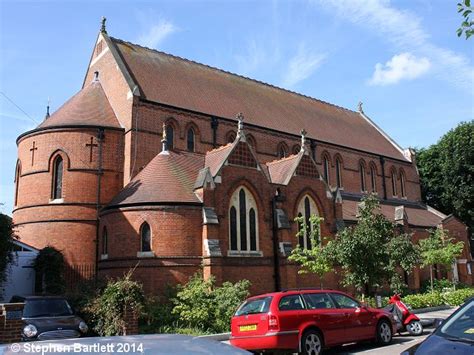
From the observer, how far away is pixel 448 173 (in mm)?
42719

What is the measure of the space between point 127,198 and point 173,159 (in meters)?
3.23

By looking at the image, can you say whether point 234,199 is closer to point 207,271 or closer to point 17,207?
point 207,271

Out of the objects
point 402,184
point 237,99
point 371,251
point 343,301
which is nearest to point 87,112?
point 237,99

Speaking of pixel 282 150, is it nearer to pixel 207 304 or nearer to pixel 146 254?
pixel 146 254

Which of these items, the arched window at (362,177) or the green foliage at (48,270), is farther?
the arched window at (362,177)

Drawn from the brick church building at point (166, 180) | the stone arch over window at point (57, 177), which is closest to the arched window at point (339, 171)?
the brick church building at point (166, 180)

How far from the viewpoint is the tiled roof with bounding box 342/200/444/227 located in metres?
30.5

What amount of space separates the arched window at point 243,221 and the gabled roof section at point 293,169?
263 cm

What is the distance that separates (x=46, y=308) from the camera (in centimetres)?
1366

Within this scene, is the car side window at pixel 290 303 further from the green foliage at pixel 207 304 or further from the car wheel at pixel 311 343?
the green foliage at pixel 207 304

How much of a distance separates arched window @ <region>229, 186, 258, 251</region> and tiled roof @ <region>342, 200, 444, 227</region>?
8.76m

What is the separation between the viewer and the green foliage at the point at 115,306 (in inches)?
551

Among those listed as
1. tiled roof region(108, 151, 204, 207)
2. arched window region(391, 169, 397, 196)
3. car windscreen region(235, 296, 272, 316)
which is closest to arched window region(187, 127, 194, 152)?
tiled roof region(108, 151, 204, 207)

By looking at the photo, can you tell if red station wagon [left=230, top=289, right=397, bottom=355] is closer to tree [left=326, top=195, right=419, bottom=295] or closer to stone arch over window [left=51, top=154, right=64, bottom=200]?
tree [left=326, top=195, right=419, bottom=295]
